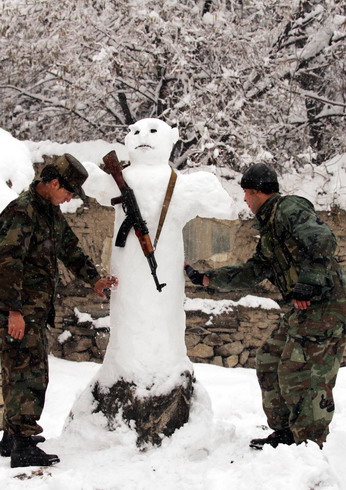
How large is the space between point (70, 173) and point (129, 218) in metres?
0.45

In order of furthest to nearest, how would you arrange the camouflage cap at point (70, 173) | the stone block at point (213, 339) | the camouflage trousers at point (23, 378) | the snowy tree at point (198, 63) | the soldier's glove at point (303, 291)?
the stone block at point (213, 339) → the snowy tree at point (198, 63) → the camouflage cap at point (70, 173) → the camouflage trousers at point (23, 378) → the soldier's glove at point (303, 291)

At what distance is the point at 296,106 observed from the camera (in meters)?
8.15

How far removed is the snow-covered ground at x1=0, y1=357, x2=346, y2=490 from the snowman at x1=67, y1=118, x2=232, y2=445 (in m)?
0.12

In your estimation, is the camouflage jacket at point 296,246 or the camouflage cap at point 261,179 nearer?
the camouflage jacket at point 296,246

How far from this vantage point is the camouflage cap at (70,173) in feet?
9.95

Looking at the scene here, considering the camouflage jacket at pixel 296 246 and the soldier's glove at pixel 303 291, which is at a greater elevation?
the camouflage jacket at pixel 296 246

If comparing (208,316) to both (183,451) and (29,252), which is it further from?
(29,252)

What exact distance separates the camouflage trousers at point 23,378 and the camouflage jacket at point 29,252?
109 millimetres

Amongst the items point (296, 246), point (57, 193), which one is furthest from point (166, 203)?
point (296, 246)

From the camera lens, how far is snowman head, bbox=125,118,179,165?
342 centimetres

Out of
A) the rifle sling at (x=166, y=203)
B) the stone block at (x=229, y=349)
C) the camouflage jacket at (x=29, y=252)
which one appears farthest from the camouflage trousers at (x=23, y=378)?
the stone block at (x=229, y=349)

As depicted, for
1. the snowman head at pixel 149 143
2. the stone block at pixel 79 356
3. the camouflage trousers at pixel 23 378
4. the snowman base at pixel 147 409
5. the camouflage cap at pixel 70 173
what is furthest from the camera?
the stone block at pixel 79 356

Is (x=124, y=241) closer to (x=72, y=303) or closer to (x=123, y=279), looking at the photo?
(x=123, y=279)

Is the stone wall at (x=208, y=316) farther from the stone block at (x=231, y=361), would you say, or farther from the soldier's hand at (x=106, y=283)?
the soldier's hand at (x=106, y=283)
